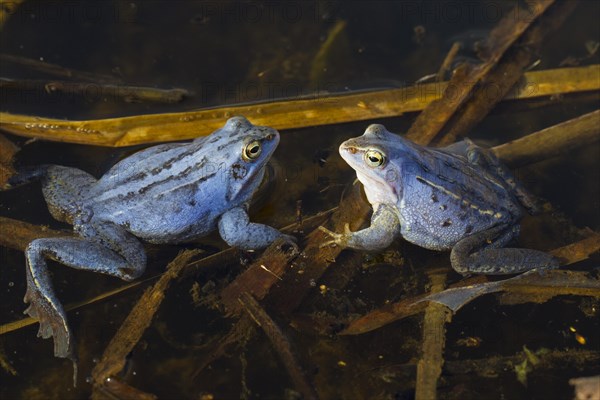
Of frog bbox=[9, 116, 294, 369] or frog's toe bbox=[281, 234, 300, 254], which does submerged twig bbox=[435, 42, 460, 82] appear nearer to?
frog bbox=[9, 116, 294, 369]

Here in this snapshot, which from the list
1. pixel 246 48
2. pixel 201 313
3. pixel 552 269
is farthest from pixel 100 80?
pixel 552 269

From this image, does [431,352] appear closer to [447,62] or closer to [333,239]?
[333,239]

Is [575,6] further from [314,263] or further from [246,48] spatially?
[314,263]

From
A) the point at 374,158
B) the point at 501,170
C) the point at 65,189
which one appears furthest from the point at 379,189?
the point at 65,189

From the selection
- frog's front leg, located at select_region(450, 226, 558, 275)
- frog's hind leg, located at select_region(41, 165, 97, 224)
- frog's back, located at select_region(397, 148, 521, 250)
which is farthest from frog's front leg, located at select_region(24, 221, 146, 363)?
frog's front leg, located at select_region(450, 226, 558, 275)

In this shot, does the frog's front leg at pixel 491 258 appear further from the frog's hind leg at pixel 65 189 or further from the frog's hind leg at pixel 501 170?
the frog's hind leg at pixel 65 189

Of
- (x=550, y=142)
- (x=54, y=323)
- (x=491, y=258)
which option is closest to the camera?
(x=54, y=323)
